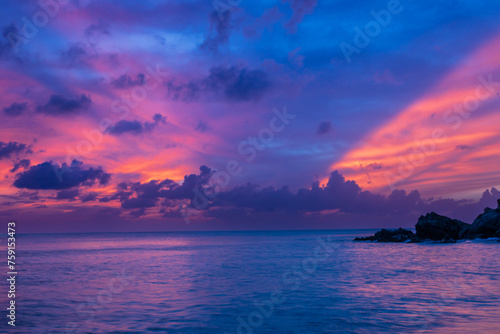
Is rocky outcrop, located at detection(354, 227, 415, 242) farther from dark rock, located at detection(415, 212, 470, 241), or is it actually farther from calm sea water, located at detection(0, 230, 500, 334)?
calm sea water, located at detection(0, 230, 500, 334)

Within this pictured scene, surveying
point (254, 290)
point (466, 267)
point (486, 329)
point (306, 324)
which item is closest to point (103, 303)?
point (254, 290)

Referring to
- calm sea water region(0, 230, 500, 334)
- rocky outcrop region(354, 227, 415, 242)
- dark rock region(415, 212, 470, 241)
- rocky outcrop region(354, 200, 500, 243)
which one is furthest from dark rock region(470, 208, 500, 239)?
calm sea water region(0, 230, 500, 334)

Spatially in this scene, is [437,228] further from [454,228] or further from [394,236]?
[394,236]

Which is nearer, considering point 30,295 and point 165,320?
point 165,320

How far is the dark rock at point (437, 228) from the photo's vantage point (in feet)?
350

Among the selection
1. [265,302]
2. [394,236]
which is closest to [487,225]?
[394,236]

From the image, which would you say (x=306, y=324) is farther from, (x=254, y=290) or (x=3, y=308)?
(x=3, y=308)

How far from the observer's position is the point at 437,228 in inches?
4200

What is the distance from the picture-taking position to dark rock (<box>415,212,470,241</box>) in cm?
10669

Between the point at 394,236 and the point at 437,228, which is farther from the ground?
the point at 437,228

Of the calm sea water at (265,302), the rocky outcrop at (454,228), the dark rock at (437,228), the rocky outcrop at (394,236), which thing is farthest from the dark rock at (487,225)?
the calm sea water at (265,302)

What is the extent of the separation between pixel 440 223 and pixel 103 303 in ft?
341

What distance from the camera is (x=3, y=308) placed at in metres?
26.9

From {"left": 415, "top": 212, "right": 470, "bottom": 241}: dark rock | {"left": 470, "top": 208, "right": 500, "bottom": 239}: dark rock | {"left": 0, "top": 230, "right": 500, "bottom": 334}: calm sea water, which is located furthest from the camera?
{"left": 415, "top": 212, "right": 470, "bottom": 241}: dark rock
